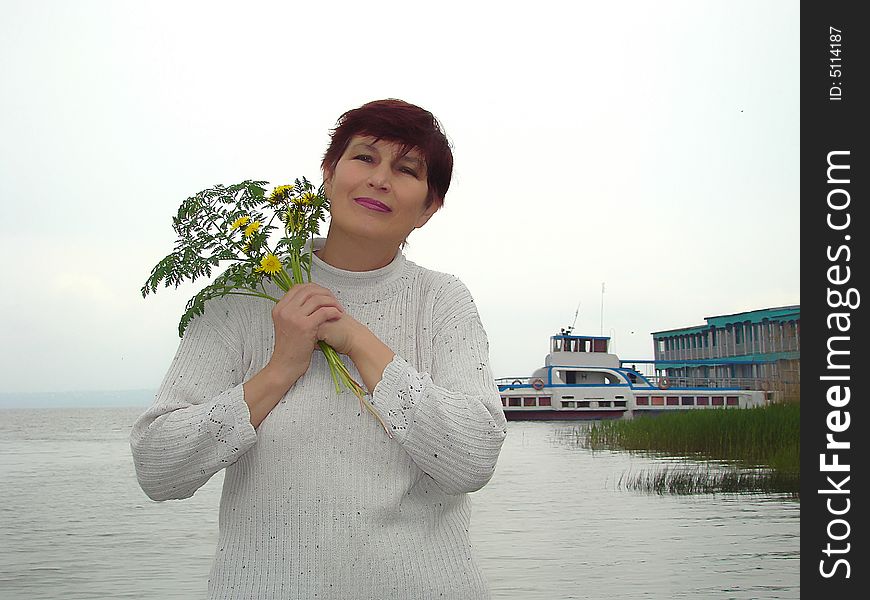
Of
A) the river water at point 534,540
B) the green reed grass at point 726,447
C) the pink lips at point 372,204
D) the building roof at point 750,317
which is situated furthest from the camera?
the building roof at point 750,317

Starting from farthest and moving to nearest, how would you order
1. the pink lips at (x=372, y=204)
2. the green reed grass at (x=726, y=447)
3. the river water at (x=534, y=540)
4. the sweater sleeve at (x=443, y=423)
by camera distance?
1. the green reed grass at (x=726, y=447)
2. the river water at (x=534, y=540)
3. the pink lips at (x=372, y=204)
4. the sweater sleeve at (x=443, y=423)

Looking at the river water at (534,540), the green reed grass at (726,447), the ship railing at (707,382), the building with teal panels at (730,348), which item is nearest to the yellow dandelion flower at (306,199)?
the river water at (534,540)

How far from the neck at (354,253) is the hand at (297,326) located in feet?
0.36

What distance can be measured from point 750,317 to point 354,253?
80.1 feet

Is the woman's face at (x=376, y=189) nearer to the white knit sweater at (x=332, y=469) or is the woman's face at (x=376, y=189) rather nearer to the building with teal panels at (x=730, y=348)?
the white knit sweater at (x=332, y=469)

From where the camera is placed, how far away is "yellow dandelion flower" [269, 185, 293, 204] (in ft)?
5.06

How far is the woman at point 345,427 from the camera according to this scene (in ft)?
4.49

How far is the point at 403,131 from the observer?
4.81 feet

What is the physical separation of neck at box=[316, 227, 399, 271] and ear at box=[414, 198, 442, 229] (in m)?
0.05

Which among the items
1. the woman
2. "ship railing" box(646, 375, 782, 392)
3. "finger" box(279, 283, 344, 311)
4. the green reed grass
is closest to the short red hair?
the woman

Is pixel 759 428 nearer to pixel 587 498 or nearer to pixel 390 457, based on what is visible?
pixel 587 498

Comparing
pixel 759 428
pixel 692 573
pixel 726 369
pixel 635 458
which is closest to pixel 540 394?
pixel 726 369

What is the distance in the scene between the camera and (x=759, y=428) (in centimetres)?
1025
